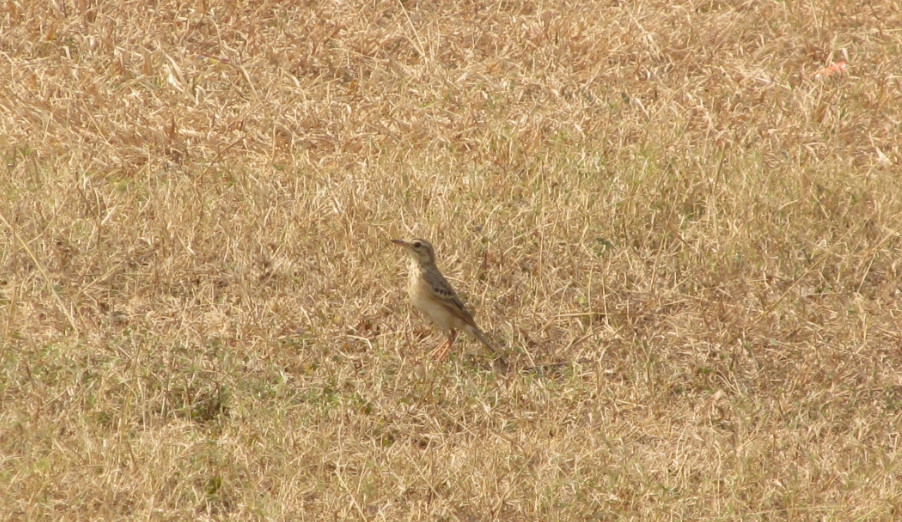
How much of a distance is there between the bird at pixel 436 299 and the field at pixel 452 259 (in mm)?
141

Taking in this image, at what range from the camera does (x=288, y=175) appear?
30.1 feet

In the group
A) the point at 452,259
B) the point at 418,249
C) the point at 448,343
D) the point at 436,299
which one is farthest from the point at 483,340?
the point at 452,259

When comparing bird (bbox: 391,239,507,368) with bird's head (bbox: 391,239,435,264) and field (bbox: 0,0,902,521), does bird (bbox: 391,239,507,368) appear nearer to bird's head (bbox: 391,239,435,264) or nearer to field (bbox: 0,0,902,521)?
bird's head (bbox: 391,239,435,264)

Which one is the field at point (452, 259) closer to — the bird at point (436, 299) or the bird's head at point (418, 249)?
the bird at point (436, 299)

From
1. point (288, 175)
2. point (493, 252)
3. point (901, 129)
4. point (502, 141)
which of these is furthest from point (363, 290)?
point (901, 129)

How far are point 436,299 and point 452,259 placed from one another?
81 cm

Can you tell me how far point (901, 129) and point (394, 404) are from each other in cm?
546

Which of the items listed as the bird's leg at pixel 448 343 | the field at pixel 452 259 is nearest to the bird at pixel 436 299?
the bird's leg at pixel 448 343

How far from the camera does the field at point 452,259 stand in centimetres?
630

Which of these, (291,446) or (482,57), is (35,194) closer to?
(291,446)

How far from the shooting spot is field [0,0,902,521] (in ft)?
20.7

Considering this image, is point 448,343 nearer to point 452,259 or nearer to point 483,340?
point 483,340

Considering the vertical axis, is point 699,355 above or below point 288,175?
below

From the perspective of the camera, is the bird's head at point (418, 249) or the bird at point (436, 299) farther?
the bird's head at point (418, 249)
